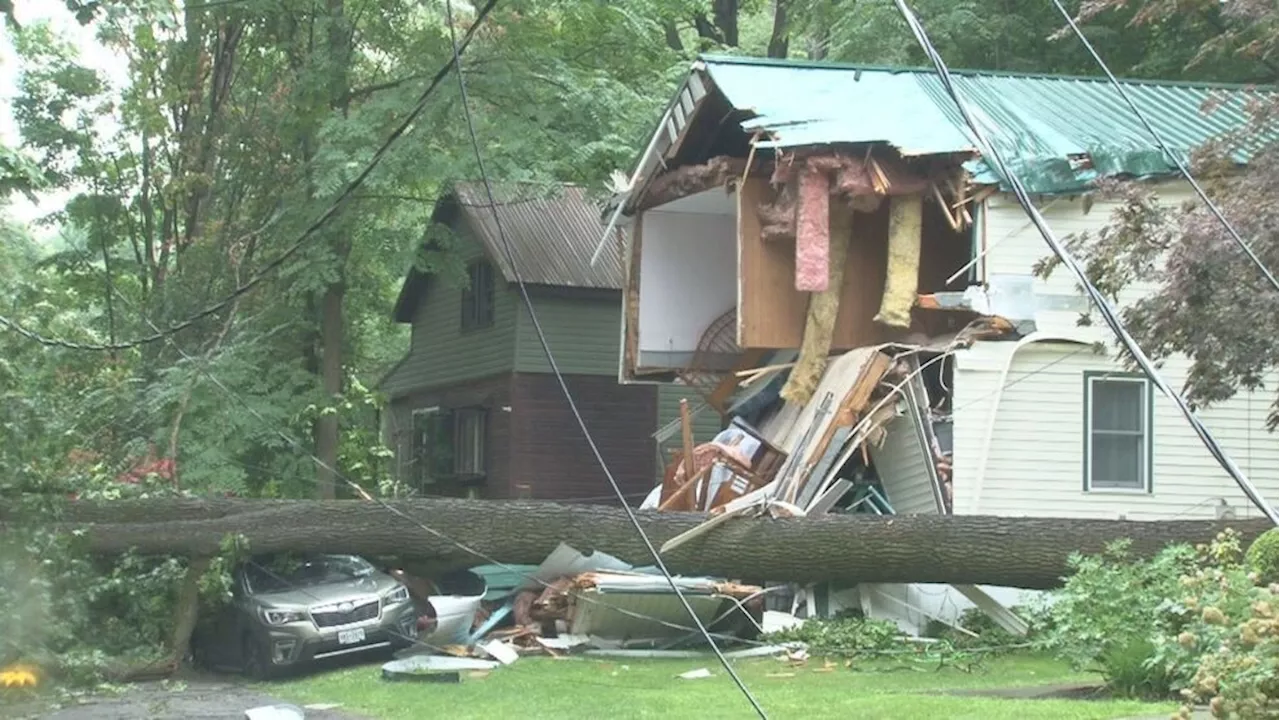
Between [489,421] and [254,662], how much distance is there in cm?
1301

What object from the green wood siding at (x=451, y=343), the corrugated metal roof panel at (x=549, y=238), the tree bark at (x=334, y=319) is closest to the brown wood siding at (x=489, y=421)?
the green wood siding at (x=451, y=343)

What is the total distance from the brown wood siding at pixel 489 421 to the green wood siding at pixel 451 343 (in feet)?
0.57

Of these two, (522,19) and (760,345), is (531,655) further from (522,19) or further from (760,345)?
(522,19)

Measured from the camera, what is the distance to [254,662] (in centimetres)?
1600

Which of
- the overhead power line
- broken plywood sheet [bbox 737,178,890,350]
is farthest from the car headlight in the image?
broken plywood sheet [bbox 737,178,890,350]

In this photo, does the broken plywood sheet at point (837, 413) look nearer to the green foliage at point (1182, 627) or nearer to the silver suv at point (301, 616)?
the silver suv at point (301, 616)

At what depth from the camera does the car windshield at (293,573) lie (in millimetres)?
16625

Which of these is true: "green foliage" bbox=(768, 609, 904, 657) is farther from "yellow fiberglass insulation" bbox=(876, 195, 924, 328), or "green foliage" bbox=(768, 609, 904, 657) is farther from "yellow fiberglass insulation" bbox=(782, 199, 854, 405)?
"yellow fiberglass insulation" bbox=(876, 195, 924, 328)

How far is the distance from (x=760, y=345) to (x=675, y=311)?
9.86 feet

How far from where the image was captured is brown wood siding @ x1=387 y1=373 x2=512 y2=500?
2808 cm

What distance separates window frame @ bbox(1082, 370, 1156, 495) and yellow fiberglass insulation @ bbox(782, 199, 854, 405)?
3.06 m

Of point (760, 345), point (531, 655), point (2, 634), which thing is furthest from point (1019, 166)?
point (2, 634)

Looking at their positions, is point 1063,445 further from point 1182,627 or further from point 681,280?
point 1182,627

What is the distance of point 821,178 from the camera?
1839cm
